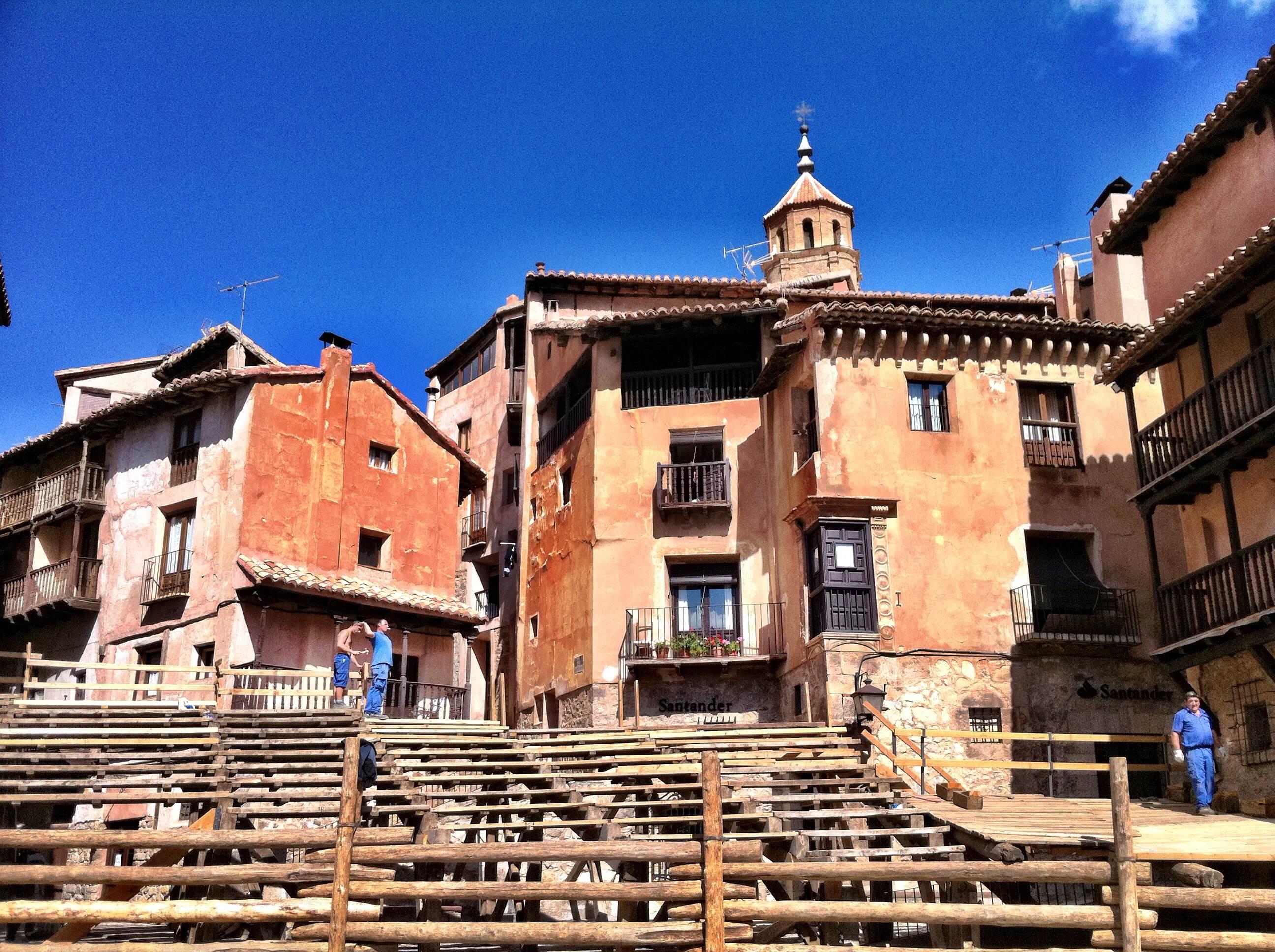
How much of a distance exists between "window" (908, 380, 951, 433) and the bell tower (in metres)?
20.7

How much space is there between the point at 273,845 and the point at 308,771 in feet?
13.8

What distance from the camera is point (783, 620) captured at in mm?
29656

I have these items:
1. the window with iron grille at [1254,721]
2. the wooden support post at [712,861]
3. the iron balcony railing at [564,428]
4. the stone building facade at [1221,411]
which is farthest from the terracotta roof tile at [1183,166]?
the wooden support post at [712,861]

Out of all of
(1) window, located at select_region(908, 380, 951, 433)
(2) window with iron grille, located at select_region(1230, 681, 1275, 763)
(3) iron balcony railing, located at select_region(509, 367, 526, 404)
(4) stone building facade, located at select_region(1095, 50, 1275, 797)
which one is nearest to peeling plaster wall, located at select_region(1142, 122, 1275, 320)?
(4) stone building facade, located at select_region(1095, 50, 1275, 797)

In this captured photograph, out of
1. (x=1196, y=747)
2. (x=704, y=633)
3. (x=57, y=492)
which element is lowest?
(x=1196, y=747)

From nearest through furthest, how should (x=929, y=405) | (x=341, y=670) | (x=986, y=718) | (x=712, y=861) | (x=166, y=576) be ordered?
(x=712, y=861) < (x=341, y=670) < (x=986, y=718) < (x=929, y=405) < (x=166, y=576)

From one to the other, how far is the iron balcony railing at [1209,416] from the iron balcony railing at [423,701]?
17202mm

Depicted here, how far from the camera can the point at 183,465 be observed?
33531mm

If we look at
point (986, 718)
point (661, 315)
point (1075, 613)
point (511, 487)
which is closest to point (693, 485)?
point (661, 315)

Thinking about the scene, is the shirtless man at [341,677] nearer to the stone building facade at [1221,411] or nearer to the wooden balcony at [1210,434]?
the stone building facade at [1221,411]

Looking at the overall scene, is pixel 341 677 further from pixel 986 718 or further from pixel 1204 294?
pixel 1204 294

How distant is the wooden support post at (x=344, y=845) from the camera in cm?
1271

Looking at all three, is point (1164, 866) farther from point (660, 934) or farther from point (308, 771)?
point (308, 771)

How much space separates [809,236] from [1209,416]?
30117 mm
